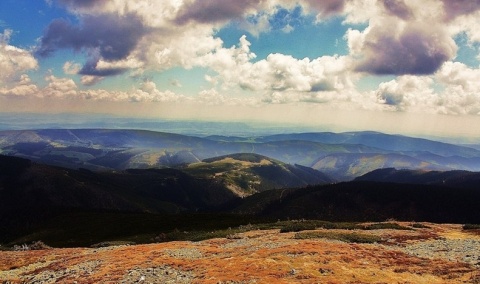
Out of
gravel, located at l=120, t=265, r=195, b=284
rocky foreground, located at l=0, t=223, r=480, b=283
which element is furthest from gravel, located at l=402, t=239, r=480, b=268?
gravel, located at l=120, t=265, r=195, b=284

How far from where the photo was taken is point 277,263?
97.9 feet

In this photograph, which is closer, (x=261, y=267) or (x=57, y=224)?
(x=261, y=267)

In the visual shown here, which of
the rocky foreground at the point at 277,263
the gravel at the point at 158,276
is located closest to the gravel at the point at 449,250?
the rocky foreground at the point at 277,263

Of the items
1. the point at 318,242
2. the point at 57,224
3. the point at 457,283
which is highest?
the point at 457,283

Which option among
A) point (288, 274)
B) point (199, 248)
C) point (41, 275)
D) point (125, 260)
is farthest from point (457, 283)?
point (41, 275)

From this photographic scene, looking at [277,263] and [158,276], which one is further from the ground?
[277,263]

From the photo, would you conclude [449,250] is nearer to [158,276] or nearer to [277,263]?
[277,263]

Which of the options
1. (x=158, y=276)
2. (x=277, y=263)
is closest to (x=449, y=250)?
(x=277, y=263)

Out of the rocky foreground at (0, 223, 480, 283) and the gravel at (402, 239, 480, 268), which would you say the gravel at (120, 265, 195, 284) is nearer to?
the rocky foreground at (0, 223, 480, 283)

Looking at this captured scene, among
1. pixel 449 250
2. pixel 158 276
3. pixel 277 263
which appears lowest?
pixel 158 276

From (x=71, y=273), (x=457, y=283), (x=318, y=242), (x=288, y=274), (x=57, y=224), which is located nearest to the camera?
(x=457, y=283)

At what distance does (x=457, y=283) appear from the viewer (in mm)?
23359

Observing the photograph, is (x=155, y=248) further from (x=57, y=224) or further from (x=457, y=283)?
(x=57, y=224)

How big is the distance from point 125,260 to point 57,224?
15996 cm
